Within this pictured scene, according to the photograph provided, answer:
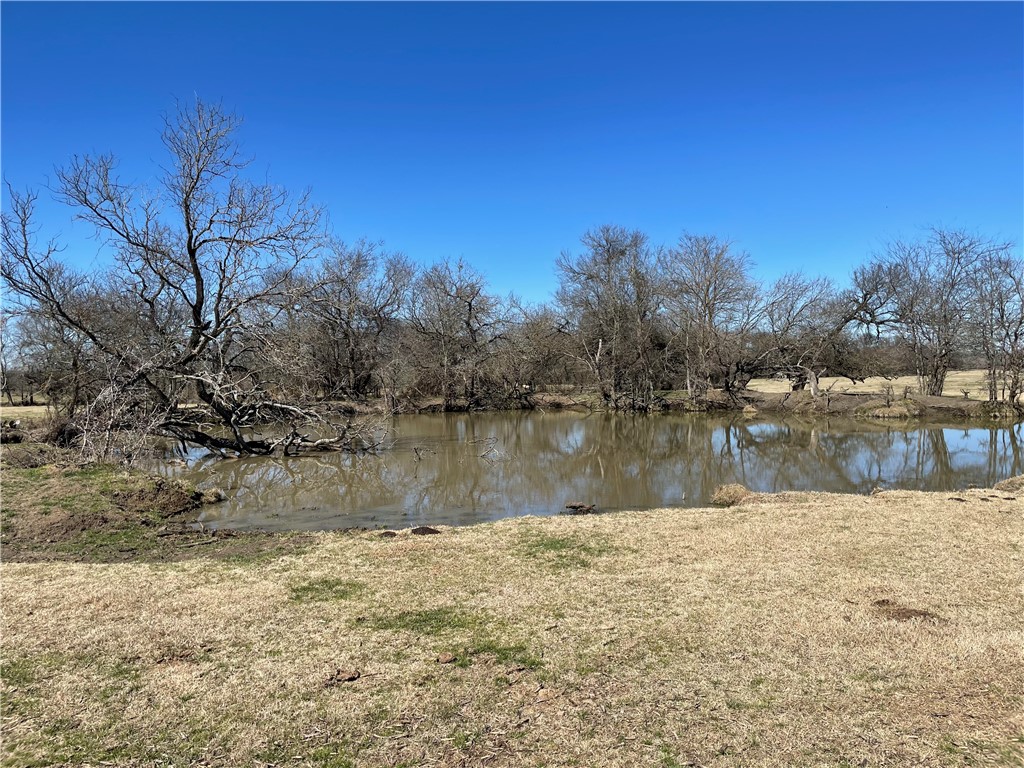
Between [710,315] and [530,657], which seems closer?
[530,657]

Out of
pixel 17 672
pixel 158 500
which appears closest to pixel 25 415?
pixel 158 500

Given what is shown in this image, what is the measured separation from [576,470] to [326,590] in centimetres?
994

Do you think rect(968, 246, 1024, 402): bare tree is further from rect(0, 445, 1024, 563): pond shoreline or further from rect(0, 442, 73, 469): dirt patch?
rect(0, 442, 73, 469): dirt patch

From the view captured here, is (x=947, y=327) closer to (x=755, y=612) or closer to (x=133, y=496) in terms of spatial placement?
(x=755, y=612)

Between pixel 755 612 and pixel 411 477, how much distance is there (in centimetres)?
981

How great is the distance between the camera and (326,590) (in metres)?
5.56

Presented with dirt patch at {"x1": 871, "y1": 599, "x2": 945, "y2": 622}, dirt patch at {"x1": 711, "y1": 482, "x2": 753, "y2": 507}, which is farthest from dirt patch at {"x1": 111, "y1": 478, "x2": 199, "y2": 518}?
dirt patch at {"x1": 871, "y1": 599, "x2": 945, "y2": 622}

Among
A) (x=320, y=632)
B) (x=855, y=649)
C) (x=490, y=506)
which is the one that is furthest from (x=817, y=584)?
(x=490, y=506)

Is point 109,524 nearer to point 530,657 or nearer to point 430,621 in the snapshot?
point 430,621

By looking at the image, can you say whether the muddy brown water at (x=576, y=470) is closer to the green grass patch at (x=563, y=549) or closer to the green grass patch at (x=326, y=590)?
the green grass patch at (x=563, y=549)

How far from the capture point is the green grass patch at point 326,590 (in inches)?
211

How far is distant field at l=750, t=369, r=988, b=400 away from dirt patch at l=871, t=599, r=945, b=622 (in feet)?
94.2

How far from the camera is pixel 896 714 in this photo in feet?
11.0

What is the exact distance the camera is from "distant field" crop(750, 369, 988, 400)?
30825 millimetres
